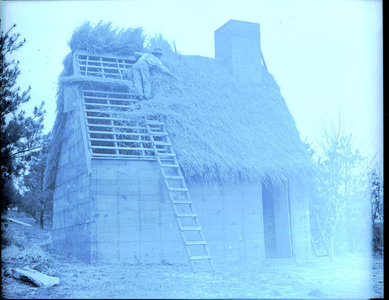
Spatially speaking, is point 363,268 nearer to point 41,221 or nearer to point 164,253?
point 164,253

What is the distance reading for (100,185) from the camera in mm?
8820

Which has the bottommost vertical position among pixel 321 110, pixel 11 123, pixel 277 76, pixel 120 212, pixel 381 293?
pixel 381 293

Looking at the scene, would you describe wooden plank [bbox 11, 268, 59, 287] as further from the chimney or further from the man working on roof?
the chimney

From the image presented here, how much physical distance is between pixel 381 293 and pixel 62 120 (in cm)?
783

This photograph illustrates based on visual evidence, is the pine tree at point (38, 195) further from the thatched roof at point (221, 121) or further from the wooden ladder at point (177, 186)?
the wooden ladder at point (177, 186)

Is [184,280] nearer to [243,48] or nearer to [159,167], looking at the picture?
[159,167]

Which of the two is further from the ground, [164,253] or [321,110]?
[321,110]

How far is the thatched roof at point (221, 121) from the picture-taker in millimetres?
9938

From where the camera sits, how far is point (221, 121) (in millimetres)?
11234

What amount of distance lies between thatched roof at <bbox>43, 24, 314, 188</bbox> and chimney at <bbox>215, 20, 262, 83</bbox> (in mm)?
323

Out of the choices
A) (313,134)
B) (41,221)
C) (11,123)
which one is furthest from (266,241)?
(41,221)

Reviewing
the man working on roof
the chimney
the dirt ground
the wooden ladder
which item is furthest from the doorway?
the chimney

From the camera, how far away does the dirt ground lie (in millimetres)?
6598

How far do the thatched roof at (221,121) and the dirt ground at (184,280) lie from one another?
2.07m
